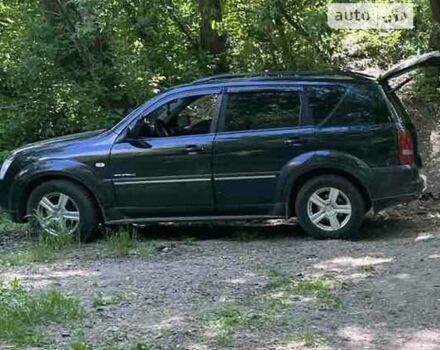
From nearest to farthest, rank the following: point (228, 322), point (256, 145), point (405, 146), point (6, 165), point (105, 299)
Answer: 1. point (228, 322)
2. point (105, 299)
3. point (405, 146)
4. point (256, 145)
5. point (6, 165)

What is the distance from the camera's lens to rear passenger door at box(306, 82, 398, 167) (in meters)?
8.03

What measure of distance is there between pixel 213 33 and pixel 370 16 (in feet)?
9.08

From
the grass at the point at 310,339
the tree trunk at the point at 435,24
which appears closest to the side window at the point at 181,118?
the grass at the point at 310,339

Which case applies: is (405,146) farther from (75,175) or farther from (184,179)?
(75,175)

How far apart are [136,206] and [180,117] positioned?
1081 mm

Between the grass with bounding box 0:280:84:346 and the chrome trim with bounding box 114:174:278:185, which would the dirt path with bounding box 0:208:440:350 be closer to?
the grass with bounding box 0:280:84:346

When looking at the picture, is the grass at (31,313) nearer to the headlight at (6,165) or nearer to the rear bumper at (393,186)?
the headlight at (6,165)

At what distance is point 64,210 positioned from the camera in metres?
8.52

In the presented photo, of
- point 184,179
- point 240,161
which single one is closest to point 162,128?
point 184,179

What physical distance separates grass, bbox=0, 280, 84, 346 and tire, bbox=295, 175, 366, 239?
3079mm

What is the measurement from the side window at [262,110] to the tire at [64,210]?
1.75 metres

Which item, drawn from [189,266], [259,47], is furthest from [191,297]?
[259,47]

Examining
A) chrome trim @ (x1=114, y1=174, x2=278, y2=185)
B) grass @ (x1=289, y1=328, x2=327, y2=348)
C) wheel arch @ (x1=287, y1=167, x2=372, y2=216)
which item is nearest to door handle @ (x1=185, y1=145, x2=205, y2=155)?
chrome trim @ (x1=114, y1=174, x2=278, y2=185)

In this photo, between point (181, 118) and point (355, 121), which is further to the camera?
point (181, 118)
